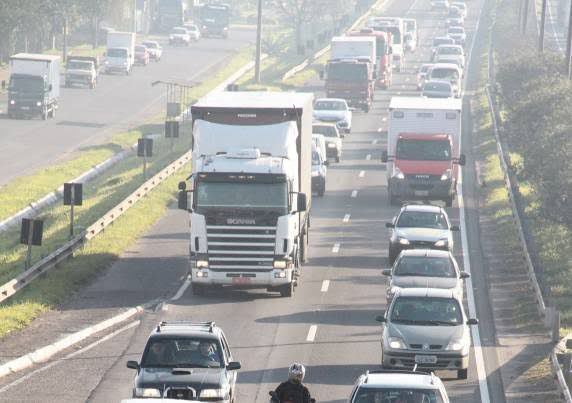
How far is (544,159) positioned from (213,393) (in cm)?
2860

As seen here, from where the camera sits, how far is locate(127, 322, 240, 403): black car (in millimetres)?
22859

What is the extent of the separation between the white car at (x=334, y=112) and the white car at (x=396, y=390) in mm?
53571

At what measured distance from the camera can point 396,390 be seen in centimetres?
2048

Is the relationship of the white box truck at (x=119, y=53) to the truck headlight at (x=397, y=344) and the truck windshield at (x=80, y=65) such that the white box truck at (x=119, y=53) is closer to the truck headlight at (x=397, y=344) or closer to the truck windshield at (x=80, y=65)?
the truck windshield at (x=80, y=65)

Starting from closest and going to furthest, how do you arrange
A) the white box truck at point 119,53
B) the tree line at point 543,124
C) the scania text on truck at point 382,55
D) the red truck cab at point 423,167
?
the tree line at point 543,124
the red truck cab at point 423,167
the scania text on truck at point 382,55
the white box truck at point 119,53

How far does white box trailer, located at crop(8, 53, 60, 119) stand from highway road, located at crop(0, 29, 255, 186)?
2.71 ft

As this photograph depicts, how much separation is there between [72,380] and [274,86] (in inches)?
2951

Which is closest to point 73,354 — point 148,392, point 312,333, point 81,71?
point 312,333

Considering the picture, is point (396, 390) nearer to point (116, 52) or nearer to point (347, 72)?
point (347, 72)

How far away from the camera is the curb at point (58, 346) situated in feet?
93.2

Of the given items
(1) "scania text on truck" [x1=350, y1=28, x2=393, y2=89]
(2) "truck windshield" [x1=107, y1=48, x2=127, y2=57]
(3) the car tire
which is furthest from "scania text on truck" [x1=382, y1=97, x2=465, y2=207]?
(2) "truck windshield" [x1=107, y1=48, x2=127, y2=57]

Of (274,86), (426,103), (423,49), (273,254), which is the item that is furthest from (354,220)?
(423,49)

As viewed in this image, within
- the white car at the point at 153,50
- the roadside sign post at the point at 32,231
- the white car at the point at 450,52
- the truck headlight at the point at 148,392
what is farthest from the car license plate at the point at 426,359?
the white car at the point at 153,50

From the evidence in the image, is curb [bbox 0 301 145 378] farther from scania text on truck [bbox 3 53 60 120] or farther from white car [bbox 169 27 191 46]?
white car [bbox 169 27 191 46]
